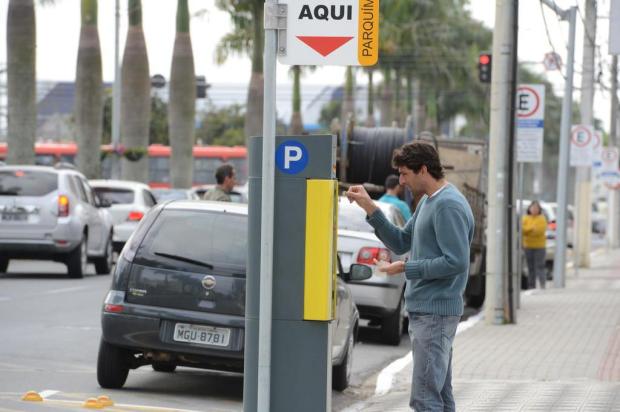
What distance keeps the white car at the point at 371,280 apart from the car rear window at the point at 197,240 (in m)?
4.24

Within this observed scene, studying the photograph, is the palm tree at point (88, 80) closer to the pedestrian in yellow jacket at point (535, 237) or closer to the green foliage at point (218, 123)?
the pedestrian in yellow jacket at point (535, 237)

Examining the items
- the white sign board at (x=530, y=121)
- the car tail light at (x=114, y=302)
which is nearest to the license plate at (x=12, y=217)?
the white sign board at (x=530, y=121)

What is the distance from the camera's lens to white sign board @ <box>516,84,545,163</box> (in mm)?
20938

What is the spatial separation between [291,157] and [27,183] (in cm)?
1604

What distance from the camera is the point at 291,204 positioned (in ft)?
23.6

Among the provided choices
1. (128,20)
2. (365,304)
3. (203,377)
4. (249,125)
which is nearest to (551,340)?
(365,304)

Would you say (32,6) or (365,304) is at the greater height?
(32,6)

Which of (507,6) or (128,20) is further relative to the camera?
(128,20)

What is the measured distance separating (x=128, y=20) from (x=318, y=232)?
32066mm

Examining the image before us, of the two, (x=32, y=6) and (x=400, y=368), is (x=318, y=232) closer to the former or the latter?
(x=400, y=368)

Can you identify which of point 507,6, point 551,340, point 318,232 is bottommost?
point 551,340

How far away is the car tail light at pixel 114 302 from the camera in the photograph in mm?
10672

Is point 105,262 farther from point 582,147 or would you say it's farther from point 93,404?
point 93,404

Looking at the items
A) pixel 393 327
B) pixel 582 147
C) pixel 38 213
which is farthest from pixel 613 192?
pixel 393 327
